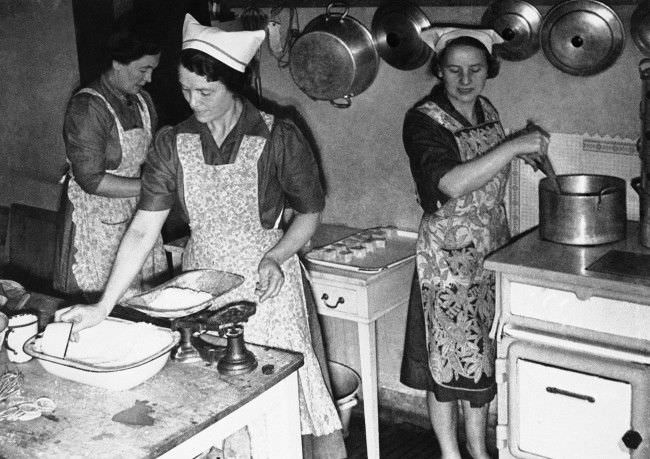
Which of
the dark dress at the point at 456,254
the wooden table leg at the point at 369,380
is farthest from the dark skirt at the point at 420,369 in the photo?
the wooden table leg at the point at 369,380

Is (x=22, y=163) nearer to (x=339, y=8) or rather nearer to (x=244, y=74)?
(x=339, y=8)

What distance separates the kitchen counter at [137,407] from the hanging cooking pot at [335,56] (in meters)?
1.71

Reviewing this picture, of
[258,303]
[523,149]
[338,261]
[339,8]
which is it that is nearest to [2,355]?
[258,303]

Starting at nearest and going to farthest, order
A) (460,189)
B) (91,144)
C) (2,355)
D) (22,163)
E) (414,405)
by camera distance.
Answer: (2,355), (460,189), (91,144), (414,405), (22,163)

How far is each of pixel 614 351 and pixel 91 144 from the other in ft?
7.05

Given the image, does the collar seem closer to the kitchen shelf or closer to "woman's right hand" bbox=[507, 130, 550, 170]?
"woman's right hand" bbox=[507, 130, 550, 170]

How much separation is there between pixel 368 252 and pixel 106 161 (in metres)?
1.15

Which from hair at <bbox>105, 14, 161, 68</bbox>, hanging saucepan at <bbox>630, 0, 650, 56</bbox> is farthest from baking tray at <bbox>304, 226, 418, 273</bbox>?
hanging saucepan at <bbox>630, 0, 650, 56</bbox>

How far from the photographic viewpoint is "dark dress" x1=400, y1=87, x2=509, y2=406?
317cm

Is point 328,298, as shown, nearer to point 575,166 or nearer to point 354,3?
point 575,166

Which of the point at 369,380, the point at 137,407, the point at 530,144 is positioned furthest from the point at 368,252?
the point at 137,407

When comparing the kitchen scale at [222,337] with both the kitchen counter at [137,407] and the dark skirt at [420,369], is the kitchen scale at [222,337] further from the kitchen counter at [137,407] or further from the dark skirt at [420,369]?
the dark skirt at [420,369]

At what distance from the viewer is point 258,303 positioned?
9.62ft

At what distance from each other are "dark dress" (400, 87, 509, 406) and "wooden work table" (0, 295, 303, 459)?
39.6 inches
